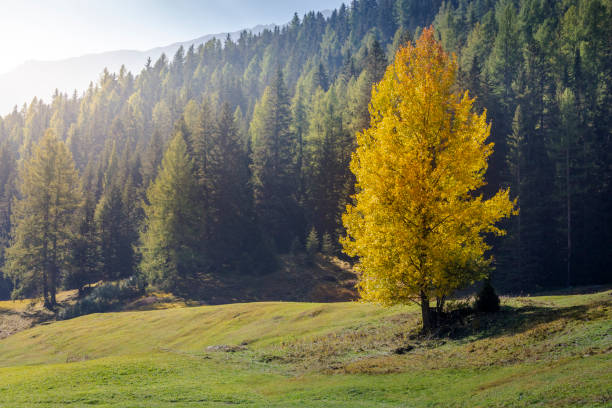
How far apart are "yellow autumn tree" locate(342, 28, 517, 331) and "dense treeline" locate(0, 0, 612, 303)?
115 ft

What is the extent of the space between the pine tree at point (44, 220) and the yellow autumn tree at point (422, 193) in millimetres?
46967

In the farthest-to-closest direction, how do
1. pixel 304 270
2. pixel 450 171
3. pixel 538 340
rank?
pixel 304 270, pixel 450 171, pixel 538 340

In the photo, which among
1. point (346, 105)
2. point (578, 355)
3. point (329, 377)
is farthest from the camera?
point (346, 105)

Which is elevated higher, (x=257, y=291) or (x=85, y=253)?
(x=85, y=253)

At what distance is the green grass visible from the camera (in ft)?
40.8

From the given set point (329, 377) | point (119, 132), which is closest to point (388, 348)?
point (329, 377)

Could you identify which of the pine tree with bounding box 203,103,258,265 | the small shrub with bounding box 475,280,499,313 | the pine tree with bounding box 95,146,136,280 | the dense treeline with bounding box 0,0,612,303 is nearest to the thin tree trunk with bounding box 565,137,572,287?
the dense treeline with bounding box 0,0,612,303

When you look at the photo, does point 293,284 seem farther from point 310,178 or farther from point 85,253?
point 85,253

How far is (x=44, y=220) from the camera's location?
5422 cm

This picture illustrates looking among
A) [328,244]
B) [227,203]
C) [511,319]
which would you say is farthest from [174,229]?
[511,319]

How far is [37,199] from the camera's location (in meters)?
54.2

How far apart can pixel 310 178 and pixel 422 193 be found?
167ft

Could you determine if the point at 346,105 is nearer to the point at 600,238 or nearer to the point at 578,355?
the point at 600,238

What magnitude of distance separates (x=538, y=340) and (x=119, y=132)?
103 metres
